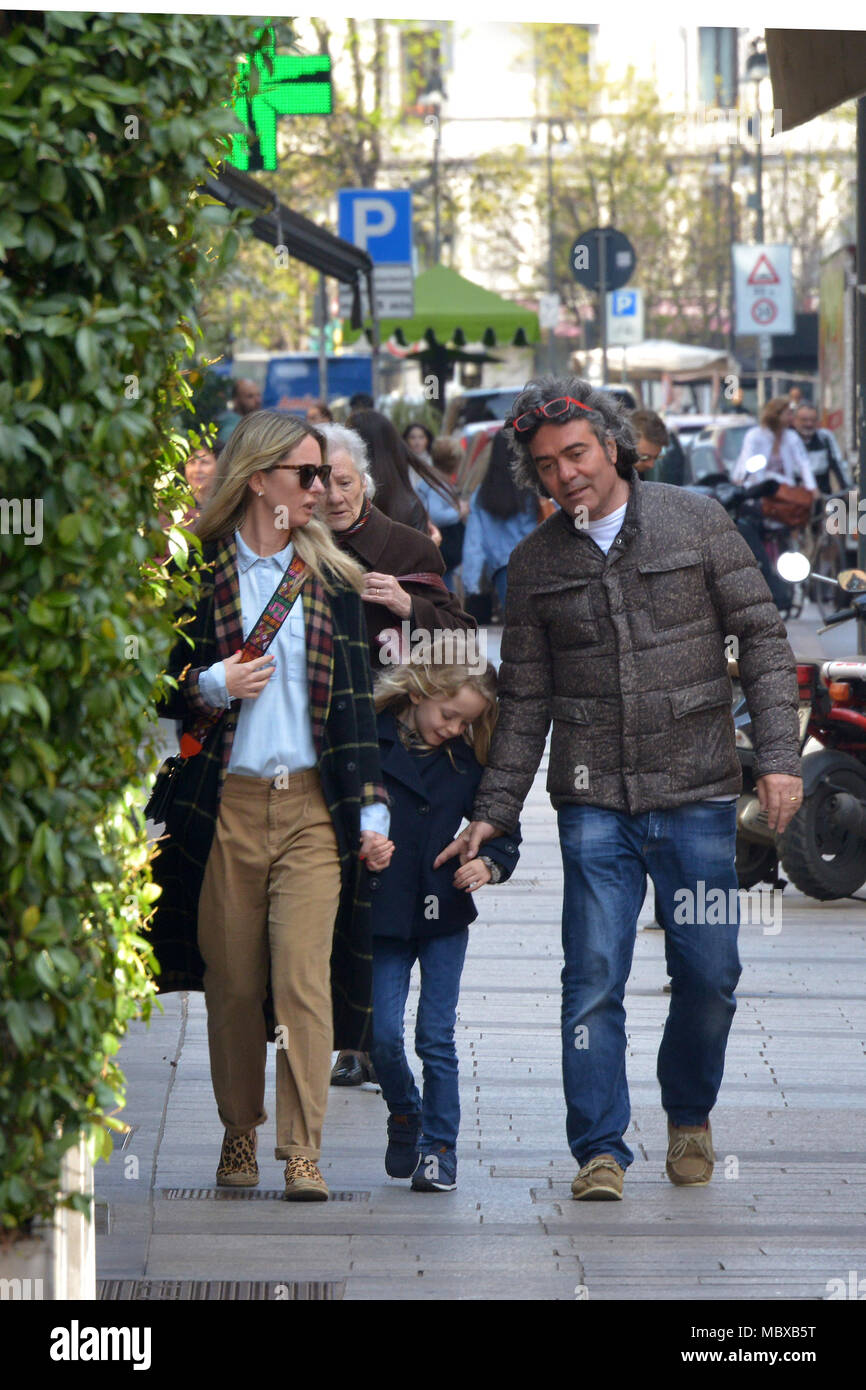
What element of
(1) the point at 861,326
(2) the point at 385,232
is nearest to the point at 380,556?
(1) the point at 861,326

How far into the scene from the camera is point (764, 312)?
26.1 metres

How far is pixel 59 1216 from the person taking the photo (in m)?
3.98

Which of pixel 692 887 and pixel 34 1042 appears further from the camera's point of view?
pixel 692 887

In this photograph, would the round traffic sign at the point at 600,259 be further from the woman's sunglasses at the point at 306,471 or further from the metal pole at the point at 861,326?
the woman's sunglasses at the point at 306,471

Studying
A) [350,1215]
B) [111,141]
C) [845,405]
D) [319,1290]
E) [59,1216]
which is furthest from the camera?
[845,405]

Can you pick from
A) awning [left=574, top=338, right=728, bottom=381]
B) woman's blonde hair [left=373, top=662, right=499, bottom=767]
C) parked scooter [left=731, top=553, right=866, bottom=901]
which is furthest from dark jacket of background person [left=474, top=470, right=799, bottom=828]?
awning [left=574, top=338, right=728, bottom=381]

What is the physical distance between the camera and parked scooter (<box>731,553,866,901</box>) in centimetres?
941

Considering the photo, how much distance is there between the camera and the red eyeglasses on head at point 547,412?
18.3ft

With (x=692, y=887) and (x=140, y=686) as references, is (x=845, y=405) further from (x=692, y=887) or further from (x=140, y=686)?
(x=140, y=686)

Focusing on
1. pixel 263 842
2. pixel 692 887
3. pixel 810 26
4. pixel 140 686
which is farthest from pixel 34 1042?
pixel 810 26

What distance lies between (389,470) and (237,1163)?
2343 mm

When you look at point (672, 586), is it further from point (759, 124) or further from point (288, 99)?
point (759, 124)

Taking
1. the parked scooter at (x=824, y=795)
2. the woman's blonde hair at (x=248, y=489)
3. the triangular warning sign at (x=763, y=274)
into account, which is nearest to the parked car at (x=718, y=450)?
the triangular warning sign at (x=763, y=274)
